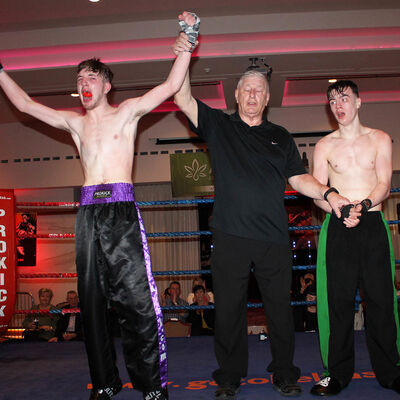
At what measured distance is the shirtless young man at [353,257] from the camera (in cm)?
215

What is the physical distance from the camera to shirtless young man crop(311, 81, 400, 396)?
215cm

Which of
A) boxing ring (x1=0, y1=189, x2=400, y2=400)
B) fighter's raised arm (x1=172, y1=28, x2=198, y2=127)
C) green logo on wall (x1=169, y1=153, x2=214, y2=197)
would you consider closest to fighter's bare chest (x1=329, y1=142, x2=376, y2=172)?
fighter's raised arm (x1=172, y1=28, x2=198, y2=127)

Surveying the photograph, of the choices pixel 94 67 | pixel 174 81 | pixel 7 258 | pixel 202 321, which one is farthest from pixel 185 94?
pixel 202 321

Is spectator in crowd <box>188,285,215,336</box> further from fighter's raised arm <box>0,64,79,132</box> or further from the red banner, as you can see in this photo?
fighter's raised arm <box>0,64,79,132</box>

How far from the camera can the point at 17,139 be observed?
833cm

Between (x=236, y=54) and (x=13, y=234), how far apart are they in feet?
11.0

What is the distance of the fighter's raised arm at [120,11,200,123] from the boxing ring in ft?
4.25

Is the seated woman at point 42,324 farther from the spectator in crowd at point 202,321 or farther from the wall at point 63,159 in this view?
the wall at point 63,159

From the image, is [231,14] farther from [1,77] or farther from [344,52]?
[1,77]

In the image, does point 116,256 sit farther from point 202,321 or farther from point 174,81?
point 202,321

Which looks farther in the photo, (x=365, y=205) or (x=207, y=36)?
(x=207, y=36)

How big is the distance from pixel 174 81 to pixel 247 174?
1.75 feet

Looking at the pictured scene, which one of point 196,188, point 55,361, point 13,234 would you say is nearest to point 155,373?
point 55,361

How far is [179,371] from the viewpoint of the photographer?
2.47m
